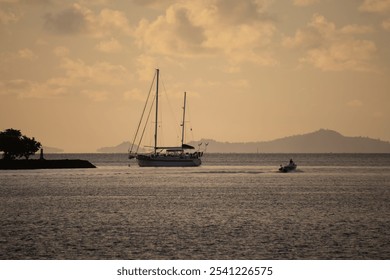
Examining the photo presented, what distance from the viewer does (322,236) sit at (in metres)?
47.3

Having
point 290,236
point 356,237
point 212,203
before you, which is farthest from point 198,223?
point 212,203

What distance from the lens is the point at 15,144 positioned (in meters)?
160

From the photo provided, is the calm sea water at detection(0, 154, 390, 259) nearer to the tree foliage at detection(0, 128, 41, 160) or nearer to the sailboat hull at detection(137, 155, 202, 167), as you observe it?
the tree foliage at detection(0, 128, 41, 160)

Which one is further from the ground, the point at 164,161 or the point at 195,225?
the point at 164,161

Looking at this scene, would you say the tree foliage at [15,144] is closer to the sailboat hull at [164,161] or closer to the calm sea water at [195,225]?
the sailboat hull at [164,161]

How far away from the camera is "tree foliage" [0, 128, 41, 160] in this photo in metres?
160

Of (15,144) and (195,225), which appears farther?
(15,144)

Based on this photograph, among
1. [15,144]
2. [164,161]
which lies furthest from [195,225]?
[164,161]

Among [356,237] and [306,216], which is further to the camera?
[306,216]

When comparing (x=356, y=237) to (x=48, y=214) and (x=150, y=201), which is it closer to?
(x=48, y=214)

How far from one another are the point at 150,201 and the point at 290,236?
33450mm

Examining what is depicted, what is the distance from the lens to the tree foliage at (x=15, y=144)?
16000 cm

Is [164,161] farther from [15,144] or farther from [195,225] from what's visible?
[195,225]

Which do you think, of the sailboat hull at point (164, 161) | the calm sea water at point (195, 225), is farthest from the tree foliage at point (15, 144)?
the calm sea water at point (195, 225)
